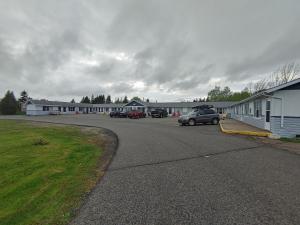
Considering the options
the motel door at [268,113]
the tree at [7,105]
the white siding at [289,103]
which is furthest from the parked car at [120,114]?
the tree at [7,105]

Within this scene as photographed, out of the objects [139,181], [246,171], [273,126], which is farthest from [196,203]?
[273,126]

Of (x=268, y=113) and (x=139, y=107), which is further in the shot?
(x=139, y=107)

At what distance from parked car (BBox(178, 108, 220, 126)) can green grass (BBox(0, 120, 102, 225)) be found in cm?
1570

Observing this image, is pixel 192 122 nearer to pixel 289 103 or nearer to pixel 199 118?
pixel 199 118

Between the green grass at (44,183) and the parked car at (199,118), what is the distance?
15.7 meters

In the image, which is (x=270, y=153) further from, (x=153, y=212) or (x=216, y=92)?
(x=216, y=92)

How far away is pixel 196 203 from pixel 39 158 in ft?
22.7

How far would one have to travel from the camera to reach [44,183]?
18.3 feet

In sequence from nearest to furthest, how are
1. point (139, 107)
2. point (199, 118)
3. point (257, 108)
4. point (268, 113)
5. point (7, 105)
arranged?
point (268, 113), point (257, 108), point (199, 118), point (139, 107), point (7, 105)

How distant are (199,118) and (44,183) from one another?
67.5 ft

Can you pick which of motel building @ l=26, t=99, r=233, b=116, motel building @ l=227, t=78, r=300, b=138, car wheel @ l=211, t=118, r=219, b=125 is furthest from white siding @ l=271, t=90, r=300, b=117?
motel building @ l=26, t=99, r=233, b=116

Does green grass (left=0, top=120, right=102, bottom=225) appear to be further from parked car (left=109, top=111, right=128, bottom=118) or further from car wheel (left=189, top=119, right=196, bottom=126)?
parked car (left=109, top=111, right=128, bottom=118)

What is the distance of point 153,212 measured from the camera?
12.5 ft

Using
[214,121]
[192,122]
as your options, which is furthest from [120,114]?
[214,121]
